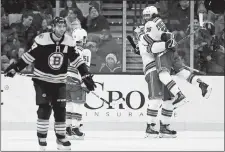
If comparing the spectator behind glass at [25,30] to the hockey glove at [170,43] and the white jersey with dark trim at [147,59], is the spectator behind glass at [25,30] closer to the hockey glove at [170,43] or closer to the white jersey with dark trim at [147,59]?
the white jersey with dark trim at [147,59]

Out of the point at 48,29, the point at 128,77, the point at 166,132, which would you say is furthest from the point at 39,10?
the point at 166,132

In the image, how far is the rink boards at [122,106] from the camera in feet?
30.5

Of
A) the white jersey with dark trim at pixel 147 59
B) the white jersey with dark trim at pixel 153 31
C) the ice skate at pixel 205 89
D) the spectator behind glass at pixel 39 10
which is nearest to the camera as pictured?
the white jersey with dark trim at pixel 153 31

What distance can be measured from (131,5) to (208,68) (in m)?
1.31

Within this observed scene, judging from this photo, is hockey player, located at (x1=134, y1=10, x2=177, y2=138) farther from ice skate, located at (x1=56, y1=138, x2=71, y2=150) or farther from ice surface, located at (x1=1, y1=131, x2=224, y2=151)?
ice skate, located at (x1=56, y1=138, x2=71, y2=150)

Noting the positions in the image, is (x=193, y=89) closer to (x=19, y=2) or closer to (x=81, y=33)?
(x=81, y=33)

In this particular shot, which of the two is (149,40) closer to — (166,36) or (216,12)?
(166,36)

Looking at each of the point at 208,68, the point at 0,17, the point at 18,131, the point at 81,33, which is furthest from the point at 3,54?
the point at 208,68

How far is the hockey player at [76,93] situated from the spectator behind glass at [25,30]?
1780mm

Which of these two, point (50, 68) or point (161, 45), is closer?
point (50, 68)

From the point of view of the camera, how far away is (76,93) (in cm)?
829

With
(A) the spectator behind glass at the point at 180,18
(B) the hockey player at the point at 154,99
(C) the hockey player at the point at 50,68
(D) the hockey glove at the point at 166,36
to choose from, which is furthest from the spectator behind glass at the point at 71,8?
(C) the hockey player at the point at 50,68

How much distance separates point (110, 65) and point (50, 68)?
123 inches

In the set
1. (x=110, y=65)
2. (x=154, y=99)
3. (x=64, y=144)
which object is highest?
(x=110, y=65)
